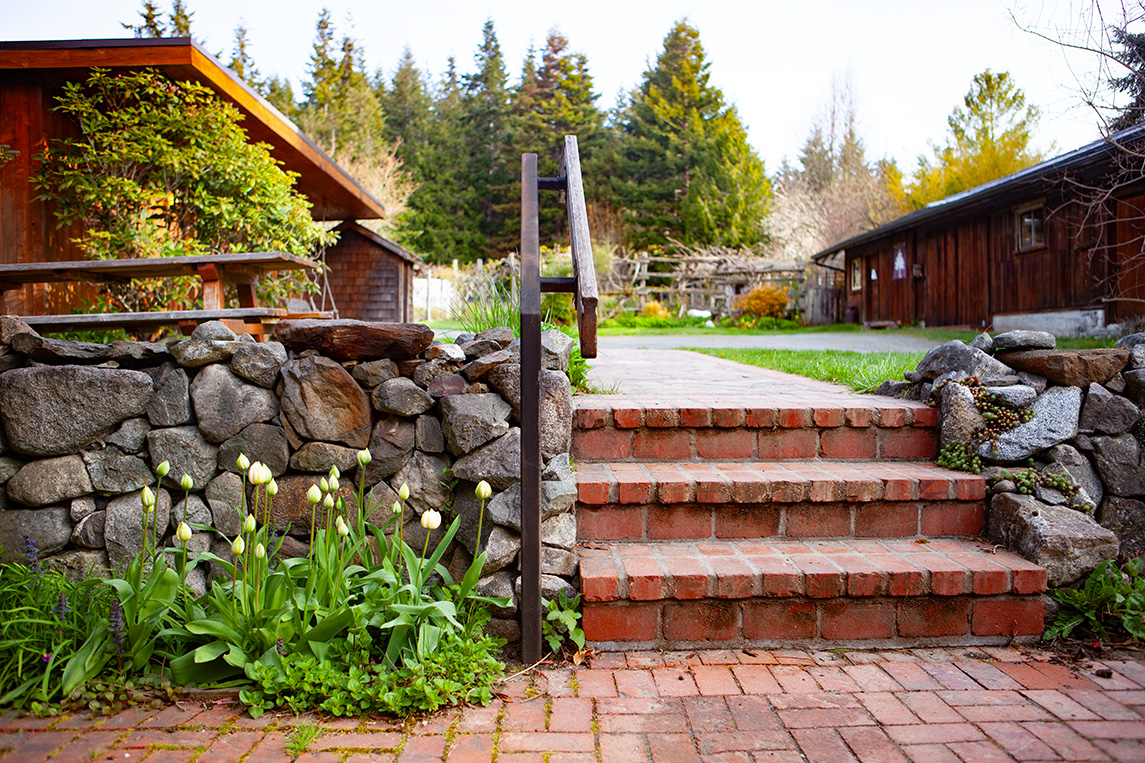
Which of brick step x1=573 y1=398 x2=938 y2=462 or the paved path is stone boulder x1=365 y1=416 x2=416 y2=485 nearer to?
brick step x1=573 y1=398 x2=938 y2=462

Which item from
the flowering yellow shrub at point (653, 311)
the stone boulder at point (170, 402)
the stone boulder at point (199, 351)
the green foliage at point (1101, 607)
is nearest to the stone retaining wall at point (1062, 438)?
the green foliage at point (1101, 607)

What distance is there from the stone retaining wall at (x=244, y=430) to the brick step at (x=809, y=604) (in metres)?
0.35

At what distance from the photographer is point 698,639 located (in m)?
2.31

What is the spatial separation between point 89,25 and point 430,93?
33.4 meters

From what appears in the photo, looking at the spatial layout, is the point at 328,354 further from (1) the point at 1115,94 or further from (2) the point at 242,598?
(1) the point at 1115,94

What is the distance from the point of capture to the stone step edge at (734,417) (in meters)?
3.00

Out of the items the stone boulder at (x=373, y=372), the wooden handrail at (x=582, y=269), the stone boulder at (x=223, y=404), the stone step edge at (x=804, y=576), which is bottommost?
the stone step edge at (x=804, y=576)

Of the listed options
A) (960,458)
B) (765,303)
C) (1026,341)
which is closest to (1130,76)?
(1026,341)

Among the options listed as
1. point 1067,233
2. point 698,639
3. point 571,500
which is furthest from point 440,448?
point 1067,233

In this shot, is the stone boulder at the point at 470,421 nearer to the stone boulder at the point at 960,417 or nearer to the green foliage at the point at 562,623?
the green foliage at the point at 562,623

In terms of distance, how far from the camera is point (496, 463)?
2.49 meters

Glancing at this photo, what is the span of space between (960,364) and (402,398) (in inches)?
95.8

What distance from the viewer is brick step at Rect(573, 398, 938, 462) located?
9.87ft

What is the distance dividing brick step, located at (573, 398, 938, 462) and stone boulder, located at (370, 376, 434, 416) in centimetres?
72
